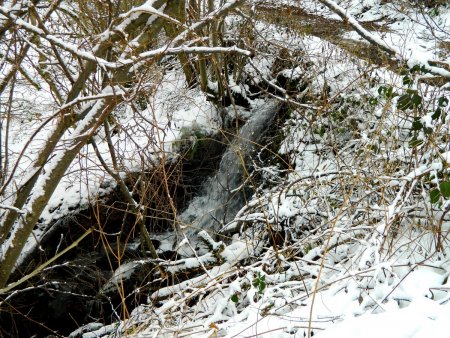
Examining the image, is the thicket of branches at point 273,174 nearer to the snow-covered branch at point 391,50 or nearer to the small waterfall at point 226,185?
the snow-covered branch at point 391,50

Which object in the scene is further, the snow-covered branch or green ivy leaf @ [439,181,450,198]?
the snow-covered branch

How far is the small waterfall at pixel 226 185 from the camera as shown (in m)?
5.92

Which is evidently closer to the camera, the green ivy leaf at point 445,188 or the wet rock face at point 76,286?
the green ivy leaf at point 445,188

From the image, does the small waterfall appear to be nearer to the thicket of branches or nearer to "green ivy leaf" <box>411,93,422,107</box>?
the thicket of branches

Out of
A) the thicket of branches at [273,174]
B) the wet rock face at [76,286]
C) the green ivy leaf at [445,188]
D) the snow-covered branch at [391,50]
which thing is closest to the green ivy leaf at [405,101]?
the thicket of branches at [273,174]

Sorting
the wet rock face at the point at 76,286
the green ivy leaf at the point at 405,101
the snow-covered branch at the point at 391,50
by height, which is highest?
the snow-covered branch at the point at 391,50

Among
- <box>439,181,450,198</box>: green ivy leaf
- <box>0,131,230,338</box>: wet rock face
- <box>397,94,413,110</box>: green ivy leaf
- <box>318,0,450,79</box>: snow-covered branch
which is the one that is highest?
<box>318,0,450,79</box>: snow-covered branch

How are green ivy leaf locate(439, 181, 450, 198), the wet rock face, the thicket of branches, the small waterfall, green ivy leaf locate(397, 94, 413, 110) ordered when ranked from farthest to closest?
the small waterfall → the wet rock face → green ivy leaf locate(397, 94, 413, 110) → the thicket of branches → green ivy leaf locate(439, 181, 450, 198)

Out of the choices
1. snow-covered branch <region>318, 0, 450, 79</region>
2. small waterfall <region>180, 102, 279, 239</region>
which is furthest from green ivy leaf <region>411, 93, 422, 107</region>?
small waterfall <region>180, 102, 279, 239</region>

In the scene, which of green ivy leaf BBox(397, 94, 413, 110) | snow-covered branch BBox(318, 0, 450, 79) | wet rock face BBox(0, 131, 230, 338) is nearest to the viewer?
snow-covered branch BBox(318, 0, 450, 79)

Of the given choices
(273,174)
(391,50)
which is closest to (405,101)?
(391,50)

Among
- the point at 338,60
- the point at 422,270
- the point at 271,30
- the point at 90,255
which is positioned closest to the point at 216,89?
the point at 271,30

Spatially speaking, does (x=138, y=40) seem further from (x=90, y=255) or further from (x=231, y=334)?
(x=90, y=255)

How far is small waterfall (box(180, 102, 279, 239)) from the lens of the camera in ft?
19.4
